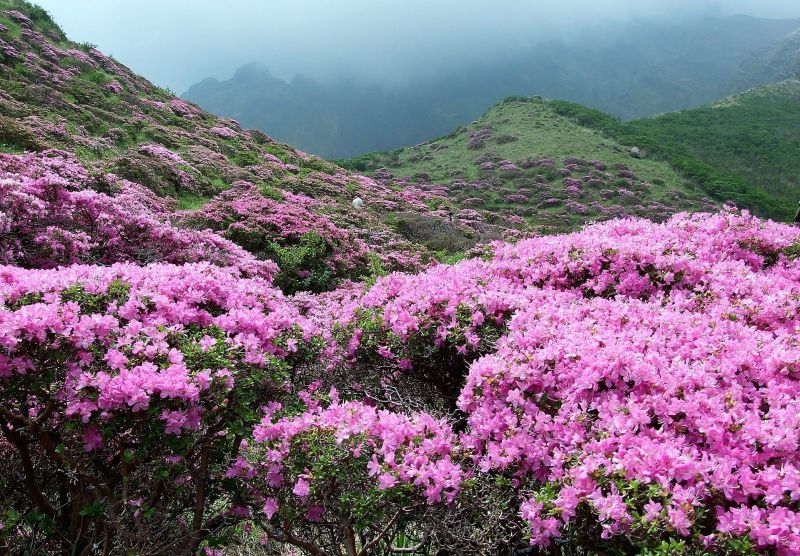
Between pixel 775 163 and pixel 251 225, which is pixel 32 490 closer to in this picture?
pixel 251 225

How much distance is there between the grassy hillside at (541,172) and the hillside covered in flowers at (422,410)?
29684mm

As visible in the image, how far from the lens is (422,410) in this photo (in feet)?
12.5

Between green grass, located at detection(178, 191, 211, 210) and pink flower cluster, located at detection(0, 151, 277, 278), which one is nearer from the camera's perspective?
pink flower cluster, located at detection(0, 151, 277, 278)

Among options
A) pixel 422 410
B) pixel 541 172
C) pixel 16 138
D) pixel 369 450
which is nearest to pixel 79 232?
pixel 422 410

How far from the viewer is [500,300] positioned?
14.1 ft

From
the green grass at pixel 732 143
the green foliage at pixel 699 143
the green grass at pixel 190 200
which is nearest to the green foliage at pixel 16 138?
the green grass at pixel 190 200

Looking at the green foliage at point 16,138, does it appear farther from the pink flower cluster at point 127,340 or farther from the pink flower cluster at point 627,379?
the pink flower cluster at point 627,379

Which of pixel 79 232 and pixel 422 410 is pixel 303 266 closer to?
pixel 79 232

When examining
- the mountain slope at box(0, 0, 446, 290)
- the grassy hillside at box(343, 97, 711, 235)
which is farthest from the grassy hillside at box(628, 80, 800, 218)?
the mountain slope at box(0, 0, 446, 290)

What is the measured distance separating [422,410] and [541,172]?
163 ft

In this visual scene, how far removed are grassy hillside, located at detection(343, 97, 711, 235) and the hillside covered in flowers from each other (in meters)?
29.7

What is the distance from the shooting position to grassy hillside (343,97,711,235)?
41.3 meters

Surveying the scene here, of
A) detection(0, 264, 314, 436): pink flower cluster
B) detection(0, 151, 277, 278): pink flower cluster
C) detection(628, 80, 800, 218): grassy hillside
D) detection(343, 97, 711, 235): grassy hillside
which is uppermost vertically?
detection(628, 80, 800, 218): grassy hillside

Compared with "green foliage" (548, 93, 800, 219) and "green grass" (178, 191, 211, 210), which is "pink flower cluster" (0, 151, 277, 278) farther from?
"green foliage" (548, 93, 800, 219)
